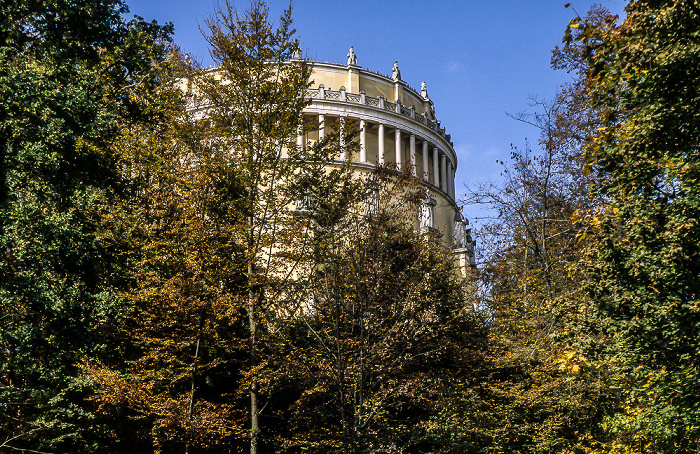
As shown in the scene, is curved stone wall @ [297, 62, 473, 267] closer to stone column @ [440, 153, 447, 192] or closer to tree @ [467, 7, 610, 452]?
stone column @ [440, 153, 447, 192]

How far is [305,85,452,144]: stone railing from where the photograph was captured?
167 feet

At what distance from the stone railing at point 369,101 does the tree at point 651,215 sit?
38.4 metres

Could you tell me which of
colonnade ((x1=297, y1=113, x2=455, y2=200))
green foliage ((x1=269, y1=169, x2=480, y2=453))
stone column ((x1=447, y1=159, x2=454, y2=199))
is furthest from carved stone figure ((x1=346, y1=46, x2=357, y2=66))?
green foliage ((x1=269, y1=169, x2=480, y2=453))

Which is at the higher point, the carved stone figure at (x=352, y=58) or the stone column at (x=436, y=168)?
the carved stone figure at (x=352, y=58)

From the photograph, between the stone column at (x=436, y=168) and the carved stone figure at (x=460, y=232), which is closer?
the carved stone figure at (x=460, y=232)

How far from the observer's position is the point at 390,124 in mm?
54469

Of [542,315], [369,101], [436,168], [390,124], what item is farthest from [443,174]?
[542,315]

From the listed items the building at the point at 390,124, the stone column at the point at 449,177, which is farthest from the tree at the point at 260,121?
the stone column at the point at 449,177

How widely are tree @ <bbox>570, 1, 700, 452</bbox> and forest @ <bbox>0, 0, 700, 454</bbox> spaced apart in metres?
0.05

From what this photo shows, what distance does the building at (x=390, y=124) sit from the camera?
5128 centimetres

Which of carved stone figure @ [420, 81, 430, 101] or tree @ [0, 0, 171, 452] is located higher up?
carved stone figure @ [420, 81, 430, 101]

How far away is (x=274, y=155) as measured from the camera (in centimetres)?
2109

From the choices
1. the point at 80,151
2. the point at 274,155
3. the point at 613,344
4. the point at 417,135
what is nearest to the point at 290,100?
the point at 274,155

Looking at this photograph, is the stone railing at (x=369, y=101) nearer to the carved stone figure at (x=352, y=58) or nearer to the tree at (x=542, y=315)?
the carved stone figure at (x=352, y=58)
